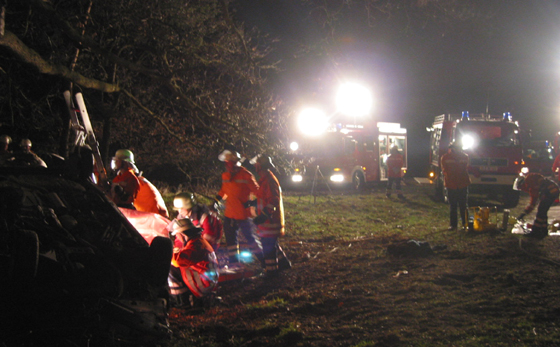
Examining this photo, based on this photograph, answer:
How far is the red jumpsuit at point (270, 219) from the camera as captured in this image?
6.70 meters

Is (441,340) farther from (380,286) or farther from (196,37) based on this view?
(196,37)

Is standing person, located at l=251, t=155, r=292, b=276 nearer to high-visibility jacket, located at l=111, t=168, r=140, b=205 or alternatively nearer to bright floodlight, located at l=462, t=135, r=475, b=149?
high-visibility jacket, located at l=111, t=168, r=140, b=205

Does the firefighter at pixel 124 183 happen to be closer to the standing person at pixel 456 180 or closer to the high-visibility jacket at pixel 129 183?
the high-visibility jacket at pixel 129 183

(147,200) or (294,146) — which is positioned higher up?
(294,146)

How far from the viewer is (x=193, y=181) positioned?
12.3 metres

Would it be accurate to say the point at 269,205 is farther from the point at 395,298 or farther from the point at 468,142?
the point at 468,142

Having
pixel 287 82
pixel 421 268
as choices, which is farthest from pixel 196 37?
→ pixel 287 82

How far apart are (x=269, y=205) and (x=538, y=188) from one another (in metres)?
5.52

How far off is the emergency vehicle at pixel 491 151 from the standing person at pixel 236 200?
10051 mm

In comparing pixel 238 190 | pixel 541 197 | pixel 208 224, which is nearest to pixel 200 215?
pixel 208 224

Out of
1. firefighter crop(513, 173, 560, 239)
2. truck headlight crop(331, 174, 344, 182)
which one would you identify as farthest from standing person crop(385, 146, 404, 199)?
firefighter crop(513, 173, 560, 239)

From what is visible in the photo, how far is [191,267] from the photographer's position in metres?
4.98

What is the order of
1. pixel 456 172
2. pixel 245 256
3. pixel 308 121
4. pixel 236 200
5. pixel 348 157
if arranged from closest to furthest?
pixel 236 200 < pixel 245 256 < pixel 456 172 < pixel 308 121 < pixel 348 157

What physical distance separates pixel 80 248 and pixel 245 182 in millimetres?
3993
